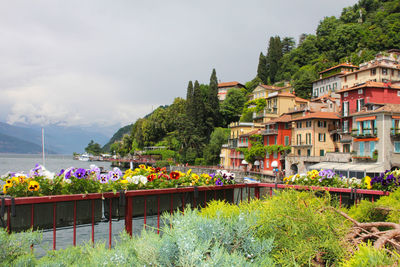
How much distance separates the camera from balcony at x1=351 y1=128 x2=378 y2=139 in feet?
108

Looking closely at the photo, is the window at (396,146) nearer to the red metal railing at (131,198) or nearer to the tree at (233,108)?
the red metal railing at (131,198)

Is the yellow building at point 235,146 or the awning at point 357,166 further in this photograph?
the yellow building at point 235,146

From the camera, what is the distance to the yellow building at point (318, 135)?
4156 cm

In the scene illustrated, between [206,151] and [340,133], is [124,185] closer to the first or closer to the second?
[340,133]

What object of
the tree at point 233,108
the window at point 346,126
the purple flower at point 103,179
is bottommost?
the purple flower at point 103,179

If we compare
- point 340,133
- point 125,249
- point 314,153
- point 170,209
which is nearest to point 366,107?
point 340,133

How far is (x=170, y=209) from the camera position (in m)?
5.30

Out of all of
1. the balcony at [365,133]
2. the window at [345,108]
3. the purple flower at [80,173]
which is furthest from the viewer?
the window at [345,108]

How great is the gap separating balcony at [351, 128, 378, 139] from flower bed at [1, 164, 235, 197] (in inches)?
1287

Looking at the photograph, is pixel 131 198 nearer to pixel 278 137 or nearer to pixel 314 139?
pixel 314 139

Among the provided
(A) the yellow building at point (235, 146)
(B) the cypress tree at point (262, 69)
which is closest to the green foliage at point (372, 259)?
(A) the yellow building at point (235, 146)

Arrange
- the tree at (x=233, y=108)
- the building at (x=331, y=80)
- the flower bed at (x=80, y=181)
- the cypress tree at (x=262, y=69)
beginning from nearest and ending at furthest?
the flower bed at (x=80, y=181) → the building at (x=331, y=80) → the tree at (x=233, y=108) → the cypress tree at (x=262, y=69)

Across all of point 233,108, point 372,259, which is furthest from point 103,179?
point 233,108

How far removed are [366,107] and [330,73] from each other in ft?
108
